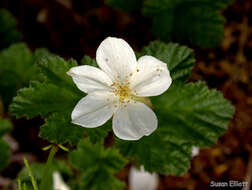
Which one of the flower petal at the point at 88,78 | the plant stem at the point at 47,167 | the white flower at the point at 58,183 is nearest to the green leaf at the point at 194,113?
the flower petal at the point at 88,78

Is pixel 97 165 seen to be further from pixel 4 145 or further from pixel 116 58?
pixel 116 58

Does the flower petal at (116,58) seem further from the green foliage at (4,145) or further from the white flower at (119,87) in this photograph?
the green foliage at (4,145)

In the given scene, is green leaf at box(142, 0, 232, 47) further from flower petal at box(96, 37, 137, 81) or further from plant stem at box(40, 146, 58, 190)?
plant stem at box(40, 146, 58, 190)

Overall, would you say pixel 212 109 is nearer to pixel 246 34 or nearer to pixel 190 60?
pixel 190 60

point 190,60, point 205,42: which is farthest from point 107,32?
point 190,60

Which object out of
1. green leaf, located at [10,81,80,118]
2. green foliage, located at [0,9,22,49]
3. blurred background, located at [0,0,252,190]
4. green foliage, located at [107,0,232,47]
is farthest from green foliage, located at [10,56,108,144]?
green foliage, located at [0,9,22,49]

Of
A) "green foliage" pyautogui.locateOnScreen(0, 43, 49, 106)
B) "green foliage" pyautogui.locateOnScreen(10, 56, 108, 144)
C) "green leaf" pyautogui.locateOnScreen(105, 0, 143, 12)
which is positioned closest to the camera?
"green foliage" pyautogui.locateOnScreen(10, 56, 108, 144)
